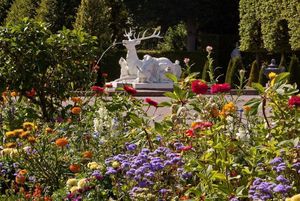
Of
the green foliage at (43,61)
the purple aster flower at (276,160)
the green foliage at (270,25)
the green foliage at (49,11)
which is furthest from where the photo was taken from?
the green foliage at (49,11)

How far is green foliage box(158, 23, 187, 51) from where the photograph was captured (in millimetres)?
45062

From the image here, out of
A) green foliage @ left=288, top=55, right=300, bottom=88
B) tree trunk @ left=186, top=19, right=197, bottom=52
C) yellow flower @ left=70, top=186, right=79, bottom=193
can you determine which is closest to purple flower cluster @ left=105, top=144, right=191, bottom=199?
yellow flower @ left=70, top=186, right=79, bottom=193

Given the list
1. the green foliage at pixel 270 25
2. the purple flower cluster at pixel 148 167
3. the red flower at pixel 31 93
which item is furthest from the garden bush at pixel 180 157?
the green foliage at pixel 270 25

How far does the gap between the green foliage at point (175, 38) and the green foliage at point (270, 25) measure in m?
13.9

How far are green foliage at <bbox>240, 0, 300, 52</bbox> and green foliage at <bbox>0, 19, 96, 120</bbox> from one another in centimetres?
1951

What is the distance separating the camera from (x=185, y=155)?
4820mm

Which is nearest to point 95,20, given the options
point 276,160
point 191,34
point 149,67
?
point 149,67

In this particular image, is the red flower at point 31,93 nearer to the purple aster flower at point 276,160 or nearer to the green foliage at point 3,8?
the purple aster flower at point 276,160

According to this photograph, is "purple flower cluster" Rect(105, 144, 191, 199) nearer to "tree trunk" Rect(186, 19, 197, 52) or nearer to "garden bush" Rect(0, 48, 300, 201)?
"garden bush" Rect(0, 48, 300, 201)

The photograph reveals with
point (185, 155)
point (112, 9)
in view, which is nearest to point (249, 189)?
point (185, 155)

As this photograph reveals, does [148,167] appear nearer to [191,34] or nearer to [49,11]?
[49,11]

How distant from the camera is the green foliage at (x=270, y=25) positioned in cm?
2747

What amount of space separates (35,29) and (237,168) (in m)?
4.19

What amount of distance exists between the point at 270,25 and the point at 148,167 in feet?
84.8
